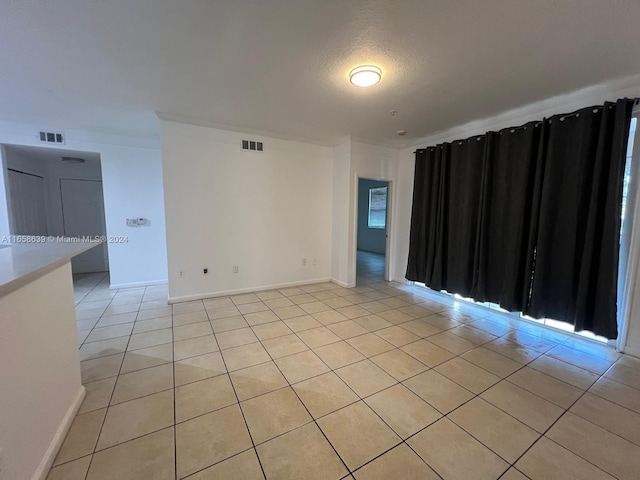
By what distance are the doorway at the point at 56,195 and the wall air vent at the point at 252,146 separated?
2.71 metres

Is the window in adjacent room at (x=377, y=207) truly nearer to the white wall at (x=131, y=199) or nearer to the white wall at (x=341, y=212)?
the white wall at (x=341, y=212)

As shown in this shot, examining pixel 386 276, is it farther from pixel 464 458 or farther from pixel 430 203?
pixel 464 458

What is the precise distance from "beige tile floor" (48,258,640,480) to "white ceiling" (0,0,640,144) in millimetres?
2667

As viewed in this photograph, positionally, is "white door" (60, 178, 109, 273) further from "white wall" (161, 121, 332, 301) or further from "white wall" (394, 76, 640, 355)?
"white wall" (394, 76, 640, 355)

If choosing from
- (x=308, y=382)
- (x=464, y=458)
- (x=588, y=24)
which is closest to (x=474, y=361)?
(x=464, y=458)

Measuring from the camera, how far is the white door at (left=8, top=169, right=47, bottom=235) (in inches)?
161

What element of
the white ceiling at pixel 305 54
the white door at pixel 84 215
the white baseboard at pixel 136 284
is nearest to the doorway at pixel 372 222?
the white ceiling at pixel 305 54

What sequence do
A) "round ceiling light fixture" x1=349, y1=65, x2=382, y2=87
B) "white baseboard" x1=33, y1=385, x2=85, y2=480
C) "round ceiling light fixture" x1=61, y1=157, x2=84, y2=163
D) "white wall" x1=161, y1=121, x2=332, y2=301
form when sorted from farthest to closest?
"round ceiling light fixture" x1=61, y1=157, x2=84, y2=163, "white wall" x1=161, y1=121, x2=332, y2=301, "round ceiling light fixture" x1=349, y1=65, x2=382, y2=87, "white baseboard" x1=33, y1=385, x2=85, y2=480

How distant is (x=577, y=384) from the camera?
2.06 meters

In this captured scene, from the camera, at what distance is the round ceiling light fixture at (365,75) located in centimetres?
220

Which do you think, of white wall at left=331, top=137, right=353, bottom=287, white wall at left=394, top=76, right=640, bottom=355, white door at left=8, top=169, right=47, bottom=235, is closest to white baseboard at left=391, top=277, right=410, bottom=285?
white wall at left=394, top=76, right=640, bottom=355

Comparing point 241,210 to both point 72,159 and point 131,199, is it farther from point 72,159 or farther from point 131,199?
point 72,159

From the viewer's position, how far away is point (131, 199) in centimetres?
445

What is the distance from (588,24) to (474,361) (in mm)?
2713
